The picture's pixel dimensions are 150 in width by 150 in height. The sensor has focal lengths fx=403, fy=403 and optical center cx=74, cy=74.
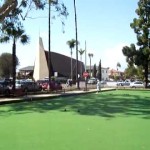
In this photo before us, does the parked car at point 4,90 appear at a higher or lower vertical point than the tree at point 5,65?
lower

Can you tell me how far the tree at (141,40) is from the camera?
62.3m

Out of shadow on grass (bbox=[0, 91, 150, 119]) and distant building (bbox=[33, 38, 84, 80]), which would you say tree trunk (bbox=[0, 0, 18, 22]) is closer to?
shadow on grass (bbox=[0, 91, 150, 119])

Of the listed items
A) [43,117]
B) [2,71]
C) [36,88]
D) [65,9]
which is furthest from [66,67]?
[43,117]

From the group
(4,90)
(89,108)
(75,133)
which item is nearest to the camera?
(75,133)

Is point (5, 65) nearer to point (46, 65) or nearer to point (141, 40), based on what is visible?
point (46, 65)

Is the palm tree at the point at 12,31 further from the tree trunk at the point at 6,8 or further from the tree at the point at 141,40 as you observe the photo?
the tree at the point at 141,40

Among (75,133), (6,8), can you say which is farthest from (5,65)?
(75,133)

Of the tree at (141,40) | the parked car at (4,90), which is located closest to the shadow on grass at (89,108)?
the parked car at (4,90)

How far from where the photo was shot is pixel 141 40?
63.1 meters

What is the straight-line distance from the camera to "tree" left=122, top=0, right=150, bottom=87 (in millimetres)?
62312

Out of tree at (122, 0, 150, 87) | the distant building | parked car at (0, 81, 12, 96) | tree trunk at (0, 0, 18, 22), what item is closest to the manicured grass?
tree trunk at (0, 0, 18, 22)

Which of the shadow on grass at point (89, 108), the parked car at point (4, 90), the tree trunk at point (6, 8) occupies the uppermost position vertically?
the tree trunk at point (6, 8)

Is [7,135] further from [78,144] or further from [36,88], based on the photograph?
[36,88]

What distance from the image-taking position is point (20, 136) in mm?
12414
